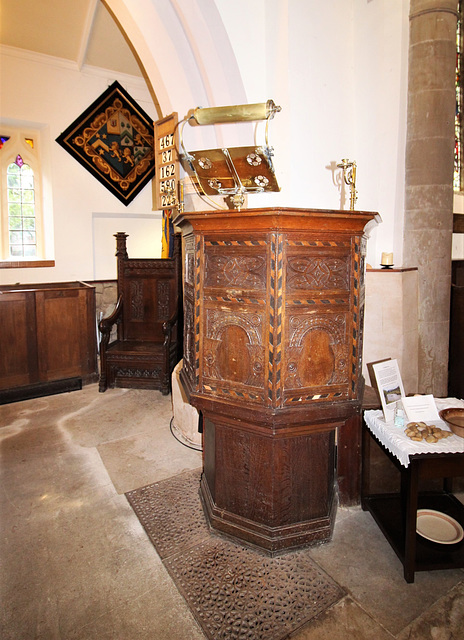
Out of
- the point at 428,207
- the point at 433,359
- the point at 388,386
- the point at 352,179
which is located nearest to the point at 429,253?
the point at 428,207

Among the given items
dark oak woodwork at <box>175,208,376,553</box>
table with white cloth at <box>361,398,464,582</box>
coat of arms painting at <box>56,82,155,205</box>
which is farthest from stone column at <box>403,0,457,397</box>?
coat of arms painting at <box>56,82,155,205</box>

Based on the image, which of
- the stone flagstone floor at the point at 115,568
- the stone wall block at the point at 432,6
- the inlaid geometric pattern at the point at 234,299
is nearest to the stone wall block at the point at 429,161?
the stone wall block at the point at 432,6

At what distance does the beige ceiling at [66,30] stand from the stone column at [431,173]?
118 inches

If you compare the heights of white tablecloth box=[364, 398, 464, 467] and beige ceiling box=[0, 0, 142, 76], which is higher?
beige ceiling box=[0, 0, 142, 76]

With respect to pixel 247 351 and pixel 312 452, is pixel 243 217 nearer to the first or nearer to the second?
pixel 247 351

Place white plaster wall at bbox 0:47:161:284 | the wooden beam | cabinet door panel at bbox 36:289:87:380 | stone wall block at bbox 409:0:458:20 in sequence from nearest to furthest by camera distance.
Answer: stone wall block at bbox 409:0:458:20 < the wooden beam < cabinet door panel at bbox 36:289:87:380 < white plaster wall at bbox 0:47:161:284

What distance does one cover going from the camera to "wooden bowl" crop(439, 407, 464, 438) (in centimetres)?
183

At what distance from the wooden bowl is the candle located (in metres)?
1.20

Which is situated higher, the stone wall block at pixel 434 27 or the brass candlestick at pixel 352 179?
the stone wall block at pixel 434 27

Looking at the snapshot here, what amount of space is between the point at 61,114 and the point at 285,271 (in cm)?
439

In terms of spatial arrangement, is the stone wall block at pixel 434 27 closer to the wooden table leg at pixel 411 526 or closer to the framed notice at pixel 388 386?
the framed notice at pixel 388 386

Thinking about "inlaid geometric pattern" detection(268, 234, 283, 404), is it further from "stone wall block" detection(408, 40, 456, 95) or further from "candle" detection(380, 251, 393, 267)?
"stone wall block" detection(408, 40, 456, 95)

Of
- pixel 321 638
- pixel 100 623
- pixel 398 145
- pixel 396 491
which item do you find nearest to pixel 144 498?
pixel 100 623

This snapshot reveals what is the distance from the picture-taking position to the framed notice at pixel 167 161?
2.84 meters
